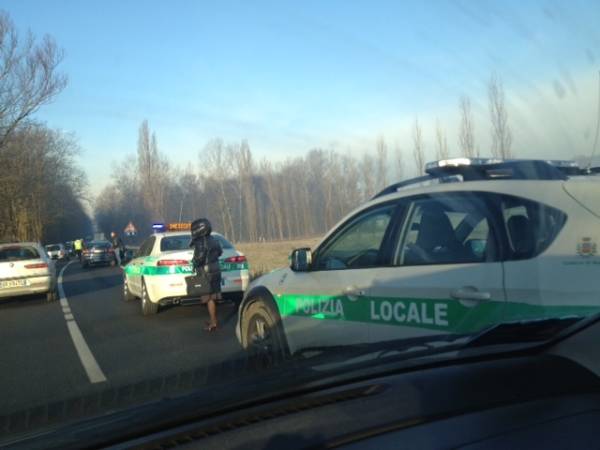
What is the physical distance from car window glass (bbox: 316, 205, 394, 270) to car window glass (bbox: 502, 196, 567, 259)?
3.27 ft

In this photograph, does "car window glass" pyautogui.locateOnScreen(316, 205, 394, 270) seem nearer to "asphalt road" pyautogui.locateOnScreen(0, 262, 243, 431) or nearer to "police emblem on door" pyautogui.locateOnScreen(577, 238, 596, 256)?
"police emblem on door" pyautogui.locateOnScreen(577, 238, 596, 256)

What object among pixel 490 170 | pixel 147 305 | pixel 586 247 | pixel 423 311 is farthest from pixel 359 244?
pixel 147 305

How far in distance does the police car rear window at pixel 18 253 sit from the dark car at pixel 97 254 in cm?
1797

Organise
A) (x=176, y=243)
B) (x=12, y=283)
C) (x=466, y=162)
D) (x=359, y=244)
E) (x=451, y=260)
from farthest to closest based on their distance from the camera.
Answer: (x=12, y=283) < (x=176, y=243) < (x=359, y=244) < (x=466, y=162) < (x=451, y=260)

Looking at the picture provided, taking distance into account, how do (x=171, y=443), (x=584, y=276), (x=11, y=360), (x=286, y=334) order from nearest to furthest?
(x=171, y=443)
(x=584, y=276)
(x=286, y=334)
(x=11, y=360)

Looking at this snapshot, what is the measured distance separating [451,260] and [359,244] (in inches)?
44.0

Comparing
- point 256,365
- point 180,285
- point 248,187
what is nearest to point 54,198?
point 248,187

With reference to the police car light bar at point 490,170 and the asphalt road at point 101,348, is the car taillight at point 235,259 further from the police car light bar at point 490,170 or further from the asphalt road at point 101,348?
the police car light bar at point 490,170

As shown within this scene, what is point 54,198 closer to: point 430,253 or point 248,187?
point 248,187

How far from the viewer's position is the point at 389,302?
3.98 metres

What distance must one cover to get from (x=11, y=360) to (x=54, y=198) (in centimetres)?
5441

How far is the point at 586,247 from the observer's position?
3076 mm

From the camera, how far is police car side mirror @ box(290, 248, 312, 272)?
4.91 metres

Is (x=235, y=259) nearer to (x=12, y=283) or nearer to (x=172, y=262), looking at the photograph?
(x=172, y=262)
